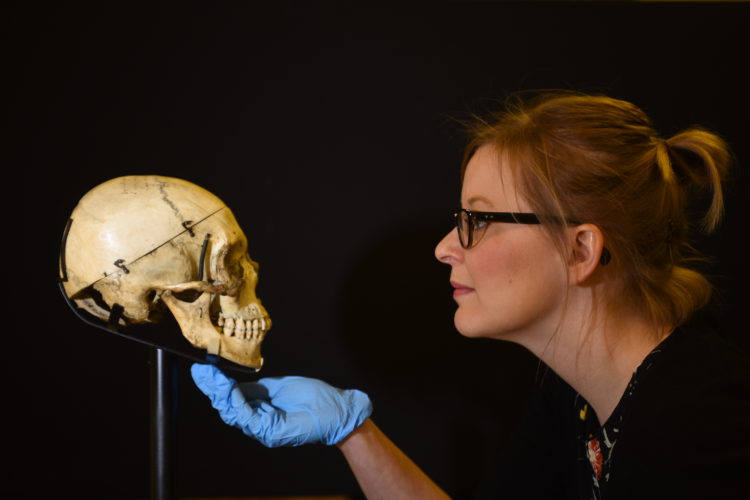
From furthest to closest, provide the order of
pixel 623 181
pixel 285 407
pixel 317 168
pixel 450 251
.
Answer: pixel 317 168 → pixel 285 407 → pixel 450 251 → pixel 623 181

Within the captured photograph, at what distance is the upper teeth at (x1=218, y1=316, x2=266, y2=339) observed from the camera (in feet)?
4.28

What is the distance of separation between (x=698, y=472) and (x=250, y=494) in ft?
4.55

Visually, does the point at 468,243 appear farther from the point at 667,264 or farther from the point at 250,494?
the point at 250,494

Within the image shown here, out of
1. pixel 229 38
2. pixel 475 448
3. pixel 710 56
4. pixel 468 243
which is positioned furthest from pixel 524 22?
pixel 475 448

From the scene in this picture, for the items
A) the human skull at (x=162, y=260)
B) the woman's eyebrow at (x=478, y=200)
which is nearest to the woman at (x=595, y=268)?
the woman's eyebrow at (x=478, y=200)

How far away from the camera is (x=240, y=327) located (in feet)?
4.29

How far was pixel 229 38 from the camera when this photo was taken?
5.99 ft

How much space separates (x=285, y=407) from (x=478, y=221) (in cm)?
62

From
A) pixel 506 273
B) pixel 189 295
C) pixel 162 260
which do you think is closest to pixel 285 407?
pixel 189 295

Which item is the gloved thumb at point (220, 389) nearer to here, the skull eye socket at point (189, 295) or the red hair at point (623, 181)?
the skull eye socket at point (189, 295)

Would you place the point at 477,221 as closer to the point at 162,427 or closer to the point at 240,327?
the point at 240,327

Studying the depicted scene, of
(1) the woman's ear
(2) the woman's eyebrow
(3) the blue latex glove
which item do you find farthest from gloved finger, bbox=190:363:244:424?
(1) the woman's ear

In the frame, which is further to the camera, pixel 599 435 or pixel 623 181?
pixel 599 435

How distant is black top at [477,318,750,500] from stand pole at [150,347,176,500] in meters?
0.84
